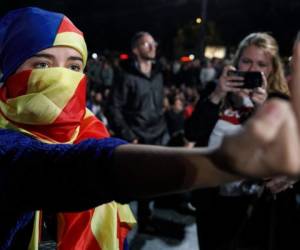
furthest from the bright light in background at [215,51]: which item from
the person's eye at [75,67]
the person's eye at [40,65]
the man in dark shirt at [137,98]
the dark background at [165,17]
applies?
the person's eye at [40,65]

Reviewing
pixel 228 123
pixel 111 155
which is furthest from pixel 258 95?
pixel 111 155

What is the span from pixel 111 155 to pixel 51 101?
0.41 metres

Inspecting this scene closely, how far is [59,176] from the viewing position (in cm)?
104

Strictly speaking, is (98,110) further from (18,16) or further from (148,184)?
(148,184)

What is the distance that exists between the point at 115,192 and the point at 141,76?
3603mm

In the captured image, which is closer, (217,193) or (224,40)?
(217,193)

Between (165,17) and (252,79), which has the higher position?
(252,79)

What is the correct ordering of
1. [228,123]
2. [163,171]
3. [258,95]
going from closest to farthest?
[163,171] → [258,95] → [228,123]

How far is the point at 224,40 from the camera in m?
25.8

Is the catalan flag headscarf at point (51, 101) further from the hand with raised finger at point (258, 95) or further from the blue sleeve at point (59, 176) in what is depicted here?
the hand with raised finger at point (258, 95)

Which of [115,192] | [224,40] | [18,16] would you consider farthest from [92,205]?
[224,40]

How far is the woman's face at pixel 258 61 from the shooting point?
257cm

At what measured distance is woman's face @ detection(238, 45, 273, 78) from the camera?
2.57 metres

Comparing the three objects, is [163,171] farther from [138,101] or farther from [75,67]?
[138,101]
